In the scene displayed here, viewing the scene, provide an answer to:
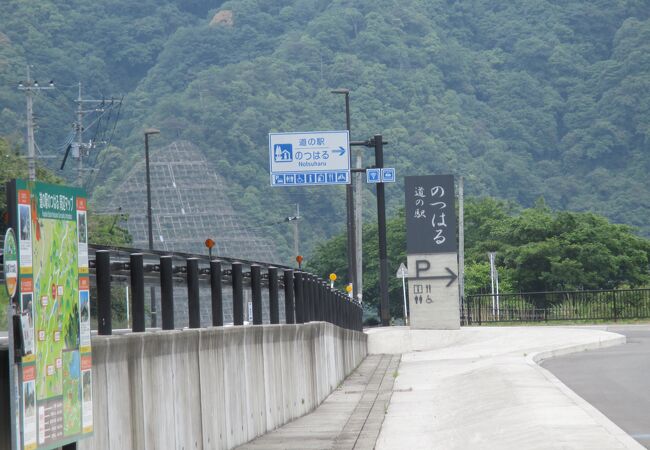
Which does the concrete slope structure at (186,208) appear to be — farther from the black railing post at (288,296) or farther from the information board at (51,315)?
the information board at (51,315)

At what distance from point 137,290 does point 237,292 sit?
408 centimetres

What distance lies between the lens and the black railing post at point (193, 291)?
12.9 m

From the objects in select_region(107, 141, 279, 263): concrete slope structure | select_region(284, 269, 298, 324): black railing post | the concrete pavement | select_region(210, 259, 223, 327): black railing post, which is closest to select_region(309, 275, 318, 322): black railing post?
the concrete pavement

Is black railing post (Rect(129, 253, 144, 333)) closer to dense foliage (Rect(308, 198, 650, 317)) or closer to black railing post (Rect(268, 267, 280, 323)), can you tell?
black railing post (Rect(268, 267, 280, 323))

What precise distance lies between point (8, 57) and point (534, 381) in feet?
353

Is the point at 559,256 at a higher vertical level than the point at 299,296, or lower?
higher

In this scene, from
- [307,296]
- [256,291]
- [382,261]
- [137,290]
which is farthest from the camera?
[382,261]

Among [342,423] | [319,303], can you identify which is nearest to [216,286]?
[342,423]

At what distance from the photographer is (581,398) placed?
679 inches

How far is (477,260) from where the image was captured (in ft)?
298

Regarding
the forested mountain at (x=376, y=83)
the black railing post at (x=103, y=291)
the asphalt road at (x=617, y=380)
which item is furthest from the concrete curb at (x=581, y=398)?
the forested mountain at (x=376, y=83)

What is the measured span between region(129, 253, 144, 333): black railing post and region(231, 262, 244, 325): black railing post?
390cm

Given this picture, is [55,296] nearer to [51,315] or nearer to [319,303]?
[51,315]

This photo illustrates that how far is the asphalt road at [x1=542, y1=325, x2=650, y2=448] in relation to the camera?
15211 millimetres
